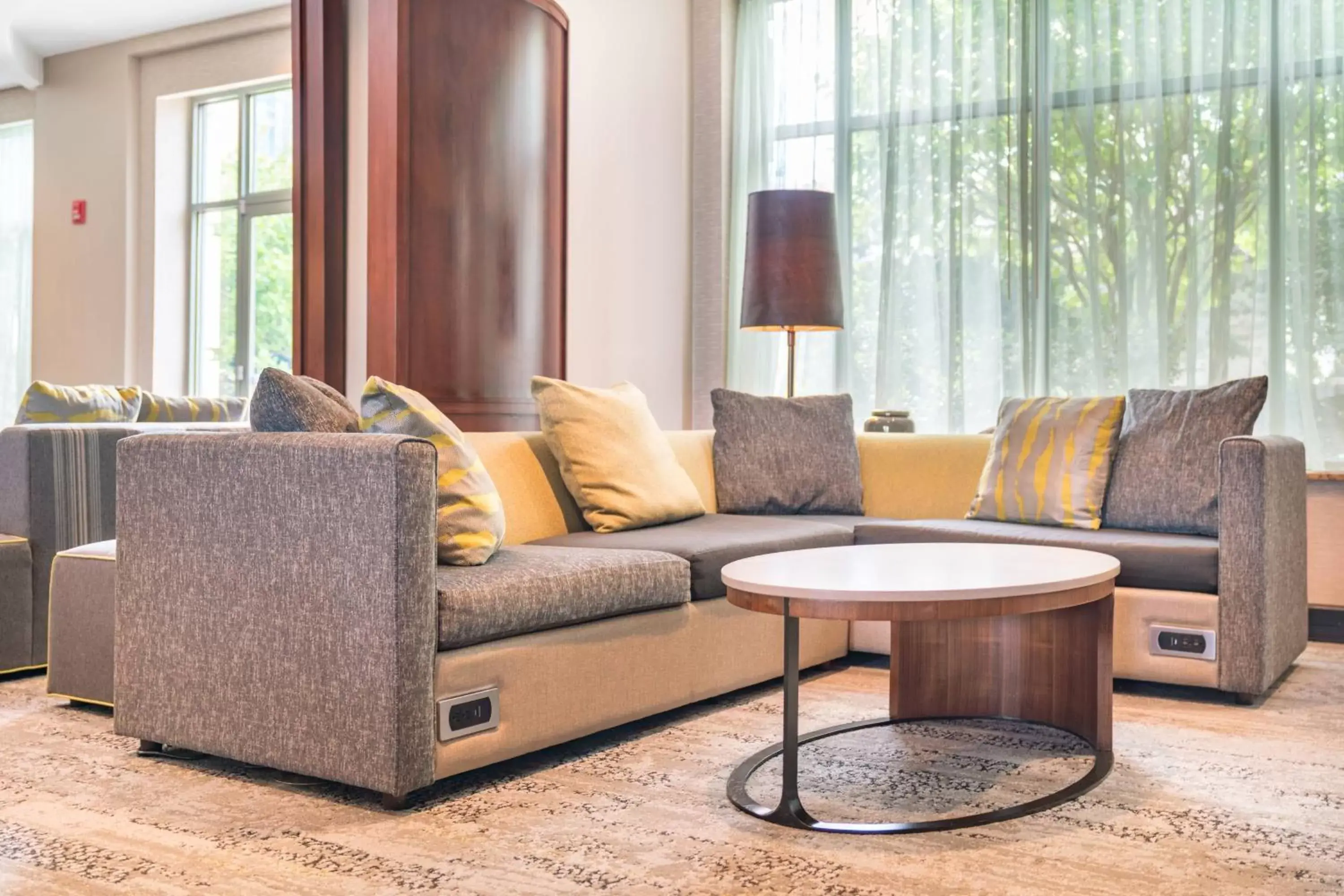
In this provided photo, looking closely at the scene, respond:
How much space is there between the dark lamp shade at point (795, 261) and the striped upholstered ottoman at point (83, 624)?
98.2 inches

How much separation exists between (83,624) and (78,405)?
5.00 feet

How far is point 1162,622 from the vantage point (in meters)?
3.34

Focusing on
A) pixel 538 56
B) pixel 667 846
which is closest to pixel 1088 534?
pixel 667 846

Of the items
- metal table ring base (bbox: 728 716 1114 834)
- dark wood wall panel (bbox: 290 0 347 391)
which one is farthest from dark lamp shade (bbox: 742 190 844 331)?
metal table ring base (bbox: 728 716 1114 834)

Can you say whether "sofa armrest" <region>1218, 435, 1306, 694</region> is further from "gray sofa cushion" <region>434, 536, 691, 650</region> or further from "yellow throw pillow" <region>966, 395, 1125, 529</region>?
"gray sofa cushion" <region>434, 536, 691, 650</region>

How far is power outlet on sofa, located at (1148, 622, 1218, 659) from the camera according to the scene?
3.26 metres

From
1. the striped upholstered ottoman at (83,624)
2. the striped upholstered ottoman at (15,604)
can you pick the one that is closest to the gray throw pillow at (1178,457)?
the striped upholstered ottoman at (83,624)

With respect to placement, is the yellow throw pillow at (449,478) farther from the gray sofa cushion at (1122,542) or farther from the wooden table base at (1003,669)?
the gray sofa cushion at (1122,542)

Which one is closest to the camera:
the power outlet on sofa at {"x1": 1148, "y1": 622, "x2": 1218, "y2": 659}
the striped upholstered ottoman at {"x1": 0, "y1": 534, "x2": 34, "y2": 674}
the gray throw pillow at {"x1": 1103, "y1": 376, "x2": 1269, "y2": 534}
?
the power outlet on sofa at {"x1": 1148, "y1": 622, "x2": 1218, "y2": 659}

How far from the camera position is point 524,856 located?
2.01 meters

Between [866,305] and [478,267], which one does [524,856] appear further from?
[866,305]

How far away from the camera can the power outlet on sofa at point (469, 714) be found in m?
2.31

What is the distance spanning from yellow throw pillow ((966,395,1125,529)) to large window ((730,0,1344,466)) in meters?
1.13

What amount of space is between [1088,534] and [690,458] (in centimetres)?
128
